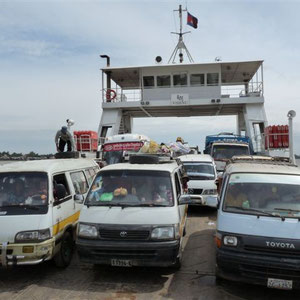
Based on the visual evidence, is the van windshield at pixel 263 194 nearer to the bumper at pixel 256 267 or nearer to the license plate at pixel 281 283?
the bumper at pixel 256 267

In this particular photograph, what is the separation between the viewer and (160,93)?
64.7 ft

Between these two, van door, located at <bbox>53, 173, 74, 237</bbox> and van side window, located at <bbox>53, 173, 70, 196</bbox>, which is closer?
van door, located at <bbox>53, 173, 74, 237</bbox>

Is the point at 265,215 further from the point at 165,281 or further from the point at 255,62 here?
the point at 255,62

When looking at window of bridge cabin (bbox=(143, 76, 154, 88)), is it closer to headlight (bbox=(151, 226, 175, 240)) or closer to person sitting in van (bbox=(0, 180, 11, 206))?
person sitting in van (bbox=(0, 180, 11, 206))

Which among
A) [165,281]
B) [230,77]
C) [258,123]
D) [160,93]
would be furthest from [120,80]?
[165,281]

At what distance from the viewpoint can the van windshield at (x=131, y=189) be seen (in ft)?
18.3

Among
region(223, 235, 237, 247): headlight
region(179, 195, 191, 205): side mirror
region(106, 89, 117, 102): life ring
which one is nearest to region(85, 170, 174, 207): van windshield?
region(179, 195, 191, 205): side mirror

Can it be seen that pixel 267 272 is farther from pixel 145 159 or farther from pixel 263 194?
pixel 145 159

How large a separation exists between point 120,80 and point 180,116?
482cm

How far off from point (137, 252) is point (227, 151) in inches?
451

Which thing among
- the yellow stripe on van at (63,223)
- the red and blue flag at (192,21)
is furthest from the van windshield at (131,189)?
the red and blue flag at (192,21)

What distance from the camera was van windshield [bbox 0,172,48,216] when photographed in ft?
17.6

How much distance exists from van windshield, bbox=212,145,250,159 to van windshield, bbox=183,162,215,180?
4.31 metres

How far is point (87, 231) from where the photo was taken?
5164 millimetres
